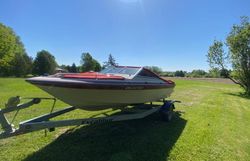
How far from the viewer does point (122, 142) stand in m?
5.29

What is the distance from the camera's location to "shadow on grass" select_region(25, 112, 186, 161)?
4.43 meters

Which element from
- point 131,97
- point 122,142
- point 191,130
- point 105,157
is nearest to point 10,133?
point 105,157

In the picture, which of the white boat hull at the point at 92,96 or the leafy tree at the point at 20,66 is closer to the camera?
the white boat hull at the point at 92,96

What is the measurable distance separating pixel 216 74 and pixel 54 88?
25820 millimetres

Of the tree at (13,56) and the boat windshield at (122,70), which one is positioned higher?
the tree at (13,56)

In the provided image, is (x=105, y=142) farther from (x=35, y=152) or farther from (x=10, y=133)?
(x=10, y=133)

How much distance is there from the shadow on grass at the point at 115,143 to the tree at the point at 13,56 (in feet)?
102

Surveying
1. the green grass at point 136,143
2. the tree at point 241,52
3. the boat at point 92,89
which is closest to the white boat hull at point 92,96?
the boat at point 92,89

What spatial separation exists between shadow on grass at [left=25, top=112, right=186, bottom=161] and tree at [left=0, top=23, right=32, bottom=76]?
3116cm

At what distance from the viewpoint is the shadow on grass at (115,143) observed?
174 inches

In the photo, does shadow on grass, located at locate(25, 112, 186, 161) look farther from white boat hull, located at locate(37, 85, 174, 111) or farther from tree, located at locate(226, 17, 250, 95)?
tree, located at locate(226, 17, 250, 95)

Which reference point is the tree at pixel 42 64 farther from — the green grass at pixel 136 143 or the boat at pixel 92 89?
the boat at pixel 92 89

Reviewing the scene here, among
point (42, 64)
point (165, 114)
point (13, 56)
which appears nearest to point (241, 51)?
point (165, 114)

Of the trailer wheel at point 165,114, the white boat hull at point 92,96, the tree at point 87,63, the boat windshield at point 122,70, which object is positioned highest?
the tree at point 87,63
